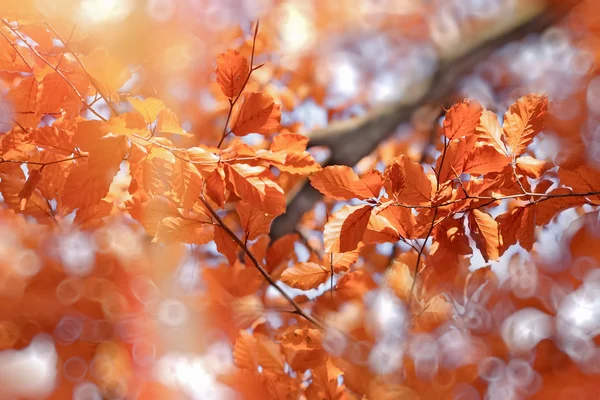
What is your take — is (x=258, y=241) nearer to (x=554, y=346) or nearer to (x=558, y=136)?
(x=554, y=346)

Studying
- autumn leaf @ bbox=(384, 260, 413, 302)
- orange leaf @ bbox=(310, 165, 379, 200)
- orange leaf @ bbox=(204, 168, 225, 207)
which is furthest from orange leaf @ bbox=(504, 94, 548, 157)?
orange leaf @ bbox=(204, 168, 225, 207)

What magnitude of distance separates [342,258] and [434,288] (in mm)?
250

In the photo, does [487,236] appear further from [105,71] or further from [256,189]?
[105,71]

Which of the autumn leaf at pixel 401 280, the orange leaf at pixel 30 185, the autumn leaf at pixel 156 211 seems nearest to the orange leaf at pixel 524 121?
the autumn leaf at pixel 401 280

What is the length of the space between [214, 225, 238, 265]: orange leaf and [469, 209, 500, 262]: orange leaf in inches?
20.4

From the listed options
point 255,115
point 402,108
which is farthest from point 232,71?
point 402,108

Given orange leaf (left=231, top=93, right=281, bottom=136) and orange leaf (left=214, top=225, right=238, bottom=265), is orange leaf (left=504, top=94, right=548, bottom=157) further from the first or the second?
orange leaf (left=214, top=225, right=238, bottom=265)

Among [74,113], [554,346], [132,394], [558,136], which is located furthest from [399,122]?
[132,394]

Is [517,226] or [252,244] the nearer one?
[517,226]

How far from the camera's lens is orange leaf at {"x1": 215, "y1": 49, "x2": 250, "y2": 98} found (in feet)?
2.33

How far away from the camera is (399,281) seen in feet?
3.48

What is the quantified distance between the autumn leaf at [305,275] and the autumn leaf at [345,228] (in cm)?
24

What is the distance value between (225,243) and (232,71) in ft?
1.25

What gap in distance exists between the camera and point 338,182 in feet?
2.41
